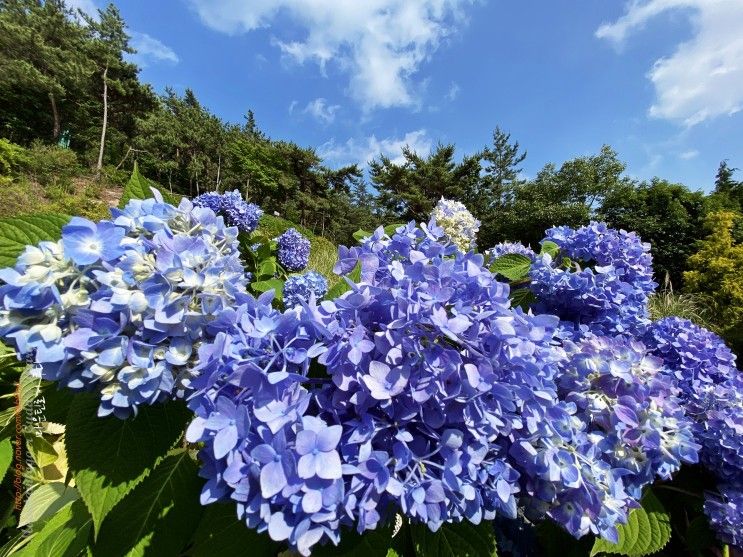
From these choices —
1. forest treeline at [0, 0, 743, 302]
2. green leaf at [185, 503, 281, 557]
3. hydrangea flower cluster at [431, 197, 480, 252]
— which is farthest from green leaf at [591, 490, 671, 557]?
forest treeline at [0, 0, 743, 302]

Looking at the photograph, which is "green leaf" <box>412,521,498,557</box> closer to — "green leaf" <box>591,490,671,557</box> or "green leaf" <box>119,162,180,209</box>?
"green leaf" <box>591,490,671,557</box>

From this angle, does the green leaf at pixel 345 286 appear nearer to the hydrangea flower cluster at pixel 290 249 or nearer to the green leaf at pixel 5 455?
the green leaf at pixel 5 455

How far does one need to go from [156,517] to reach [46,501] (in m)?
0.63

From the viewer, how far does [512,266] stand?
56.3 inches

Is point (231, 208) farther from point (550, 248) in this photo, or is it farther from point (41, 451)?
point (550, 248)

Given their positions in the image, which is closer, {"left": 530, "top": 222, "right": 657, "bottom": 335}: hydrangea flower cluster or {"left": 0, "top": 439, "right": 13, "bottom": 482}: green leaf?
{"left": 0, "top": 439, "right": 13, "bottom": 482}: green leaf

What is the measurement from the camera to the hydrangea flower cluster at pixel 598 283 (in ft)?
3.78

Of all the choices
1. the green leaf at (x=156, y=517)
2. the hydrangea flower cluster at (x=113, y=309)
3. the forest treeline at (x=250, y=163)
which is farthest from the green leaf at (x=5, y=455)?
the forest treeline at (x=250, y=163)

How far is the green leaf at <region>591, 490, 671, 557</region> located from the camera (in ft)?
2.97

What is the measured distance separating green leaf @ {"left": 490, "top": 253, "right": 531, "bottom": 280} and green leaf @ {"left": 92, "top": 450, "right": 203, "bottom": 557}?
109 cm

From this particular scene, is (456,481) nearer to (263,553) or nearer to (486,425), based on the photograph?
(486,425)

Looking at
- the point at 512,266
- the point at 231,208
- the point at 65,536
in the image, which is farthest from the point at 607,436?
the point at 231,208

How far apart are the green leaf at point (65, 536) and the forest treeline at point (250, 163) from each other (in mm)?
20205

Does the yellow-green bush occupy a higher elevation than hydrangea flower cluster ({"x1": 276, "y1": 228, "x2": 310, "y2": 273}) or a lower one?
higher
